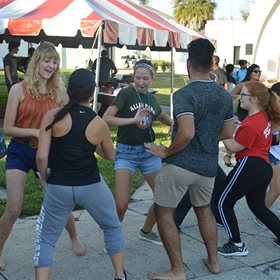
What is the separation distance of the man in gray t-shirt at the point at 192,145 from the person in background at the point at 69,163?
0.54 metres

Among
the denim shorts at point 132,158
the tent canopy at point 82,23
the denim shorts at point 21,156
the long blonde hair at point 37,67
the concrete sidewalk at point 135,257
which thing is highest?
the tent canopy at point 82,23

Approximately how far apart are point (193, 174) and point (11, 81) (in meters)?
9.56

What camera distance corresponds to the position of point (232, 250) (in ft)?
14.3

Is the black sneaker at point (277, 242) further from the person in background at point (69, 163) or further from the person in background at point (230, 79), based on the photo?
the person in background at point (230, 79)

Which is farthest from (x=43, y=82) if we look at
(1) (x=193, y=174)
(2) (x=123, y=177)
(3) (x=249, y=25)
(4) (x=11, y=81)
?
(3) (x=249, y=25)

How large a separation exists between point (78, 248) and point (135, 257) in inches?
19.4

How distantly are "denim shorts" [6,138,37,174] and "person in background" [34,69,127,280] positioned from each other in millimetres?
496

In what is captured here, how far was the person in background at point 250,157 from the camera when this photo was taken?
13.7 ft

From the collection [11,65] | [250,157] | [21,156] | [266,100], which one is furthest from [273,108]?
[11,65]

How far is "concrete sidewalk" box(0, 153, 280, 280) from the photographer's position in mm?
3908

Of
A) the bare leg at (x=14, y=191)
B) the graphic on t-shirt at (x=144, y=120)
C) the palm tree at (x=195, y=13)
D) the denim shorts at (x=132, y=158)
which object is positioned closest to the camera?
the bare leg at (x=14, y=191)

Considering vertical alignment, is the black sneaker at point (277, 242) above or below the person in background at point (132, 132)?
below

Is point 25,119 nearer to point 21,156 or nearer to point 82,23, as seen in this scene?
point 21,156

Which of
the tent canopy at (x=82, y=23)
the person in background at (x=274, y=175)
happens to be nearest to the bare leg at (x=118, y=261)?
the person in background at (x=274, y=175)
